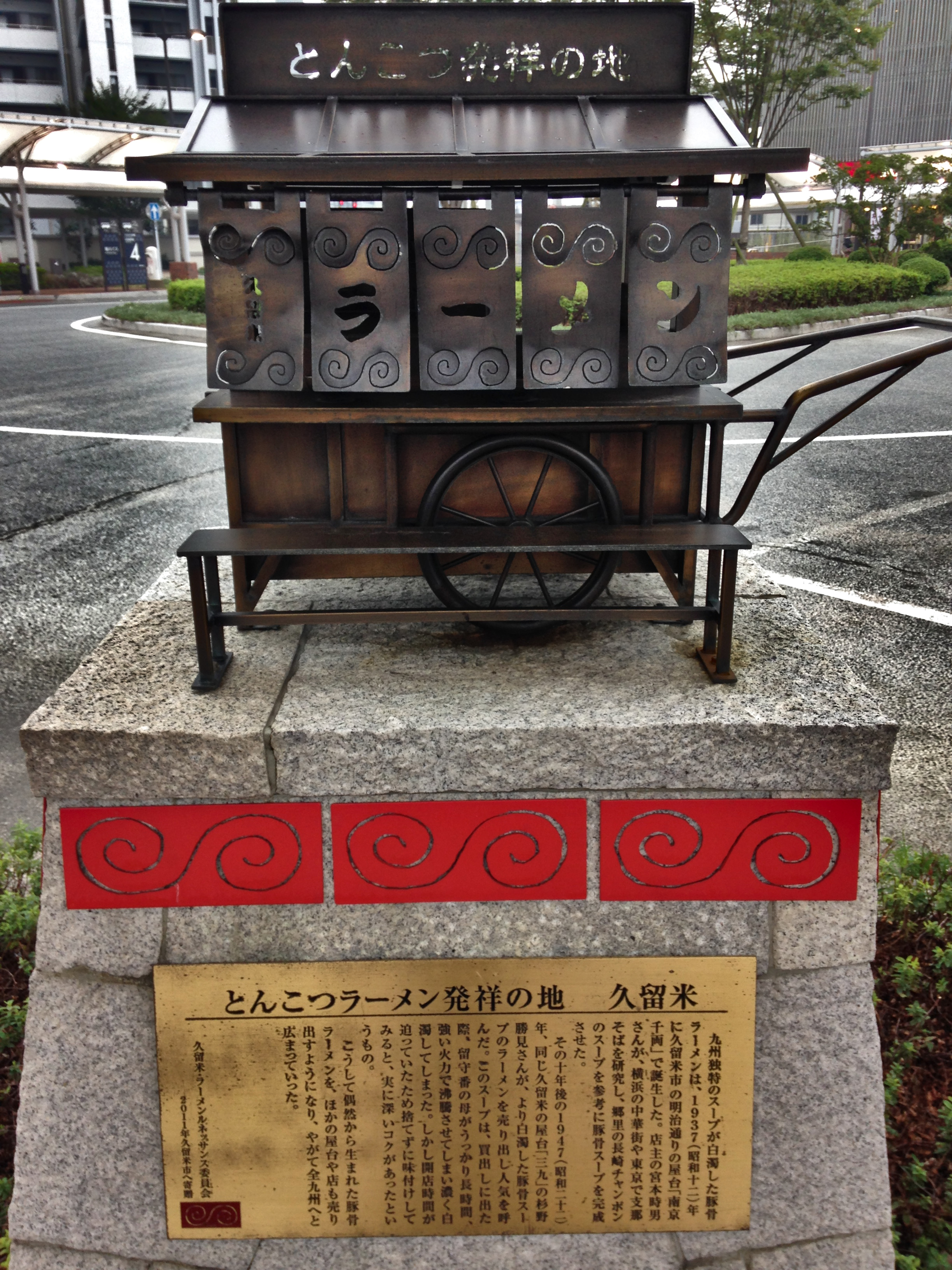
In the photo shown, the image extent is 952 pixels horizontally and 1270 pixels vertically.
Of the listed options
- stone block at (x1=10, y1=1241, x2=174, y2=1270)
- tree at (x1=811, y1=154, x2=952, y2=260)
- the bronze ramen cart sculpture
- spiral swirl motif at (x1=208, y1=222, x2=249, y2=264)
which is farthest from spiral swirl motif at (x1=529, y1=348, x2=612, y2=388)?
tree at (x1=811, y1=154, x2=952, y2=260)

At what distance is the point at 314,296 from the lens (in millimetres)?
2273

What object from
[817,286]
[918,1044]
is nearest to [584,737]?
[918,1044]

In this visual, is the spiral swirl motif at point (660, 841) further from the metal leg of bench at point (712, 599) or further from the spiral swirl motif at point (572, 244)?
the spiral swirl motif at point (572, 244)

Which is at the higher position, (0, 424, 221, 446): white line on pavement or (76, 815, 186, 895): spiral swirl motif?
(76, 815, 186, 895): spiral swirl motif

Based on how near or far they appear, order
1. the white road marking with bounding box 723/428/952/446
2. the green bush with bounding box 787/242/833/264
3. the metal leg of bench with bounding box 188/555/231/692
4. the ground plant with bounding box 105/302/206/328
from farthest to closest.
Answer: the green bush with bounding box 787/242/833/264 < the ground plant with bounding box 105/302/206/328 < the white road marking with bounding box 723/428/952/446 < the metal leg of bench with bounding box 188/555/231/692

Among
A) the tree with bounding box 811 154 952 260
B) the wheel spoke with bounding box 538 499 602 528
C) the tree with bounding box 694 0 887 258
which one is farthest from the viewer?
the tree with bounding box 811 154 952 260

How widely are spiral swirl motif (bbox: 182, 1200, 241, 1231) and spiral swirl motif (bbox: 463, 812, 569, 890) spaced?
926 millimetres

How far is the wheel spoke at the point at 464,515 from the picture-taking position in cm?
250

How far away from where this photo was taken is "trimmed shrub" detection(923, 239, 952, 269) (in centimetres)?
2378

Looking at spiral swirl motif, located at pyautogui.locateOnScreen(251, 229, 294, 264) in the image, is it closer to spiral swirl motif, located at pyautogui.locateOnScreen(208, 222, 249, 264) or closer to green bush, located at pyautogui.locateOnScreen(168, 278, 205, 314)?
spiral swirl motif, located at pyautogui.locateOnScreen(208, 222, 249, 264)

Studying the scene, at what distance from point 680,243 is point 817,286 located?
17.0 metres

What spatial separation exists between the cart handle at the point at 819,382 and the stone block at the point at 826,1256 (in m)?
1.62

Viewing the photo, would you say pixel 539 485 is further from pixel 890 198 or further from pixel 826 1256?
pixel 890 198

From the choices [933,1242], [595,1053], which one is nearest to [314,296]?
[595,1053]
